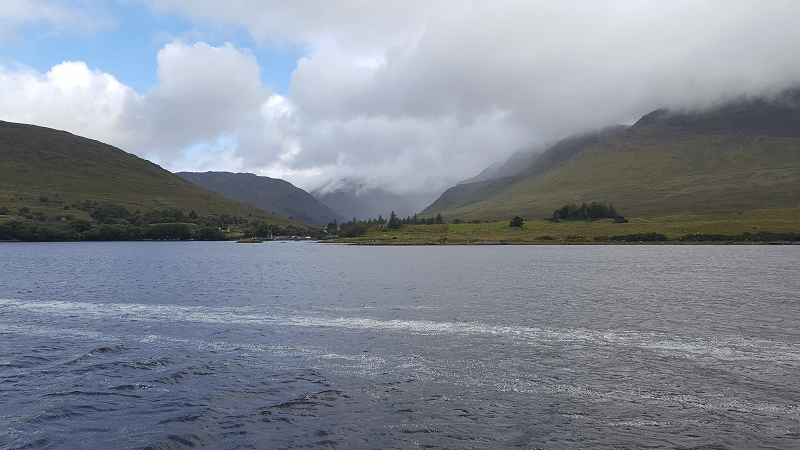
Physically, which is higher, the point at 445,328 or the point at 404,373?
the point at 445,328

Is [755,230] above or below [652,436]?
above

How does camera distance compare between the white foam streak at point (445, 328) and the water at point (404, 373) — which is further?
the white foam streak at point (445, 328)

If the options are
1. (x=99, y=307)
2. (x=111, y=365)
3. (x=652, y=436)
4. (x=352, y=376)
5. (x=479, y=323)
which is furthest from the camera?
(x=99, y=307)

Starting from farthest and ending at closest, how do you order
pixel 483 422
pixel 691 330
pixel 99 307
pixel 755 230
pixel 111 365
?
pixel 755 230 → pixel 99 307 → pixel 691 330 → pixel 111 365 → pixel 483 422

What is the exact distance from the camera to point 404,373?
25.1m

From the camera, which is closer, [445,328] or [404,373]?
[404,373]

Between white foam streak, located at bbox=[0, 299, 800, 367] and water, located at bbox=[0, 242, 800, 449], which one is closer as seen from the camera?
water, located at bbox=[0, 242, 800, 449]

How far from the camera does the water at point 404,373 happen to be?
58.9ft

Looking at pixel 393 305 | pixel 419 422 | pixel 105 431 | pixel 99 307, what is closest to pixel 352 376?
pixel 419 422

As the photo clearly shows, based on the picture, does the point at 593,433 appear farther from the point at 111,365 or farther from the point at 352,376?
the point at 111,365

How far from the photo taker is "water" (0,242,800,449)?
17953 mm

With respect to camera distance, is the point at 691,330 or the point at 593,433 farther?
the point at 691,330

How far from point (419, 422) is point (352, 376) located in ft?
21.6

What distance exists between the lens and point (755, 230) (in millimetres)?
183500
